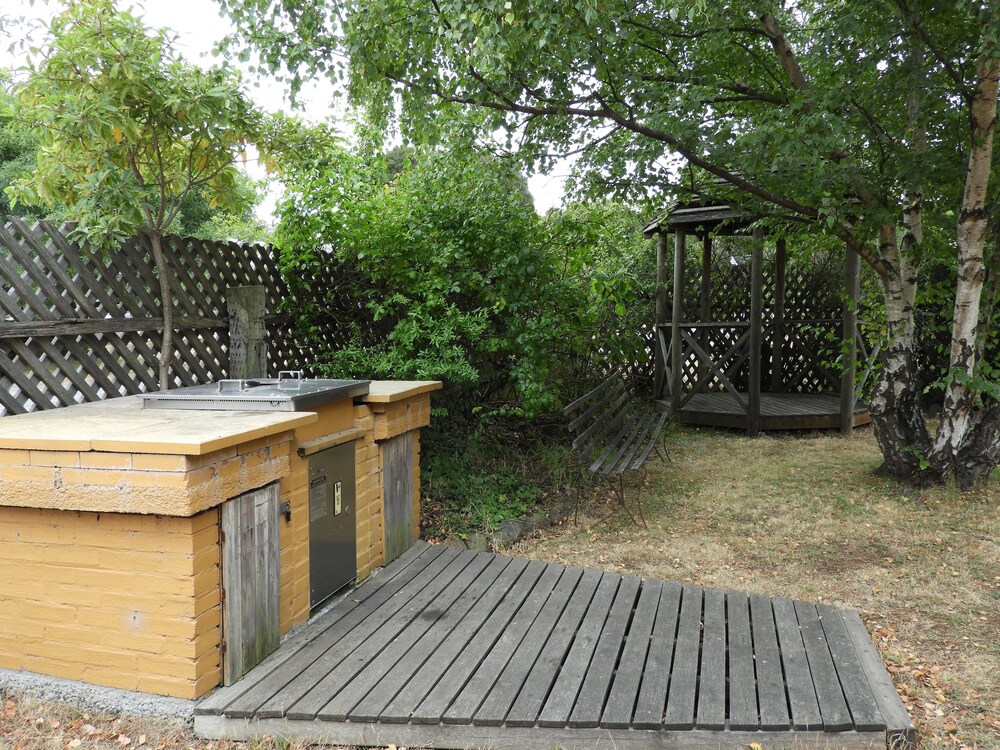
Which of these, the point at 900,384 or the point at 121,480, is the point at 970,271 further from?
the point at 121,480

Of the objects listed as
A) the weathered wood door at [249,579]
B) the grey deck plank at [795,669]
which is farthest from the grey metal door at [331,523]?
the grey deck plank at [795,669]

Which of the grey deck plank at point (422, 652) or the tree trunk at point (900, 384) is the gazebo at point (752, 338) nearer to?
the tree trunk at point (900, 384)

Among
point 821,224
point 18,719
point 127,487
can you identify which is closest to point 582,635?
point 127,487

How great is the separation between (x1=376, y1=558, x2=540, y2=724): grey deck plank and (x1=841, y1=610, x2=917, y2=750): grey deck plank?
5.16ft

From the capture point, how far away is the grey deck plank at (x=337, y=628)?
267cm

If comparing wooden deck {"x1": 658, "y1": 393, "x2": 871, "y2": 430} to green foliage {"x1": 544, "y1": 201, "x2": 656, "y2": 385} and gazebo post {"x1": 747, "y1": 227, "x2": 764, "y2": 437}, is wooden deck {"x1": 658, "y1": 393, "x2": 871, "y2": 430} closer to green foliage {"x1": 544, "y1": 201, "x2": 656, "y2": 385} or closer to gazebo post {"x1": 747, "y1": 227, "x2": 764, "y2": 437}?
gazebo post {"x1": 747, "y1": 227, "x2": 764, "y2": 437}

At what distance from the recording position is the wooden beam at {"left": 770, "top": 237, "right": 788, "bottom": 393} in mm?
9781

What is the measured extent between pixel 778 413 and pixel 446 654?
663 cm

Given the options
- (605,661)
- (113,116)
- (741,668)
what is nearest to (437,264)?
(113,116)

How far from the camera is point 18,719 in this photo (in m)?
2.68

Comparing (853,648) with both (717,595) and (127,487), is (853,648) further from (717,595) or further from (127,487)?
(127,487)

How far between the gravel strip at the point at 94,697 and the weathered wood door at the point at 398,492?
1667mm

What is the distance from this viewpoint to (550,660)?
3.04 metres

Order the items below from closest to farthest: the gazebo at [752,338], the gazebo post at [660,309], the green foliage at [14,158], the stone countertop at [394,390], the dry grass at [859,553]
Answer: the dry grass at [859,553], the stone countertop at [394,390], the gazebo at [752,338], the gazebo post at [660,309], the green foliage at [14,158]
